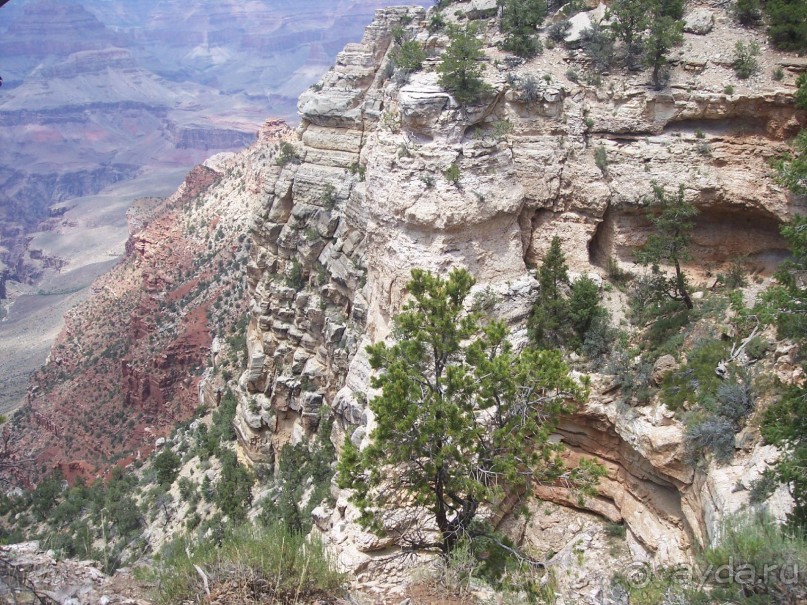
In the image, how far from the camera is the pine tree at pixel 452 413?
13992 mm

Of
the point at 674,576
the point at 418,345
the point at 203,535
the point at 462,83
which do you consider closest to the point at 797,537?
the point at 674,576

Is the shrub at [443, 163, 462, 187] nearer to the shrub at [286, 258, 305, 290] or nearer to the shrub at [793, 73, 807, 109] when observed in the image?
the shrub at [793, 73, 807, 109]

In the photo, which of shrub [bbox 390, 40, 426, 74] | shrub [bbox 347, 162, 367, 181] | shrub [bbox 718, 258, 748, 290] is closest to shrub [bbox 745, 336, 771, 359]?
shrub [bbox 718, 258, 748, 290]

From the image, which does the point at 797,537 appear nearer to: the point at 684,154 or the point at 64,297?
the point at 684,154

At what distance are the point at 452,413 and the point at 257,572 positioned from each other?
4832 mm

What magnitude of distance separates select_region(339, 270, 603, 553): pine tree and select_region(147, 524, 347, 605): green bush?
5.57ft

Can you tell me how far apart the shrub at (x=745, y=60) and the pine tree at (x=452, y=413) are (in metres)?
12.8

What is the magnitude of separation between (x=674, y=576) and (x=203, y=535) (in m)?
22.6

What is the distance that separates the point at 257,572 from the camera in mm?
12562

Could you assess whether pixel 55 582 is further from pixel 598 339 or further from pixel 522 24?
pixel 522 24

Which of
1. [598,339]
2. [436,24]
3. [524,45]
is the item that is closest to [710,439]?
[598,339]

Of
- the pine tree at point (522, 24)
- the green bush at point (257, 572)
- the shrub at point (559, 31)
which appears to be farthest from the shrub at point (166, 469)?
the shrub at point (559, 31)

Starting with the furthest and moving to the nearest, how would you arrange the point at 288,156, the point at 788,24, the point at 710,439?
1. the point at 288,156
2. the point at 788,24
3. the point at 710,439

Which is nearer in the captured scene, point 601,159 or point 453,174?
point 453,174
